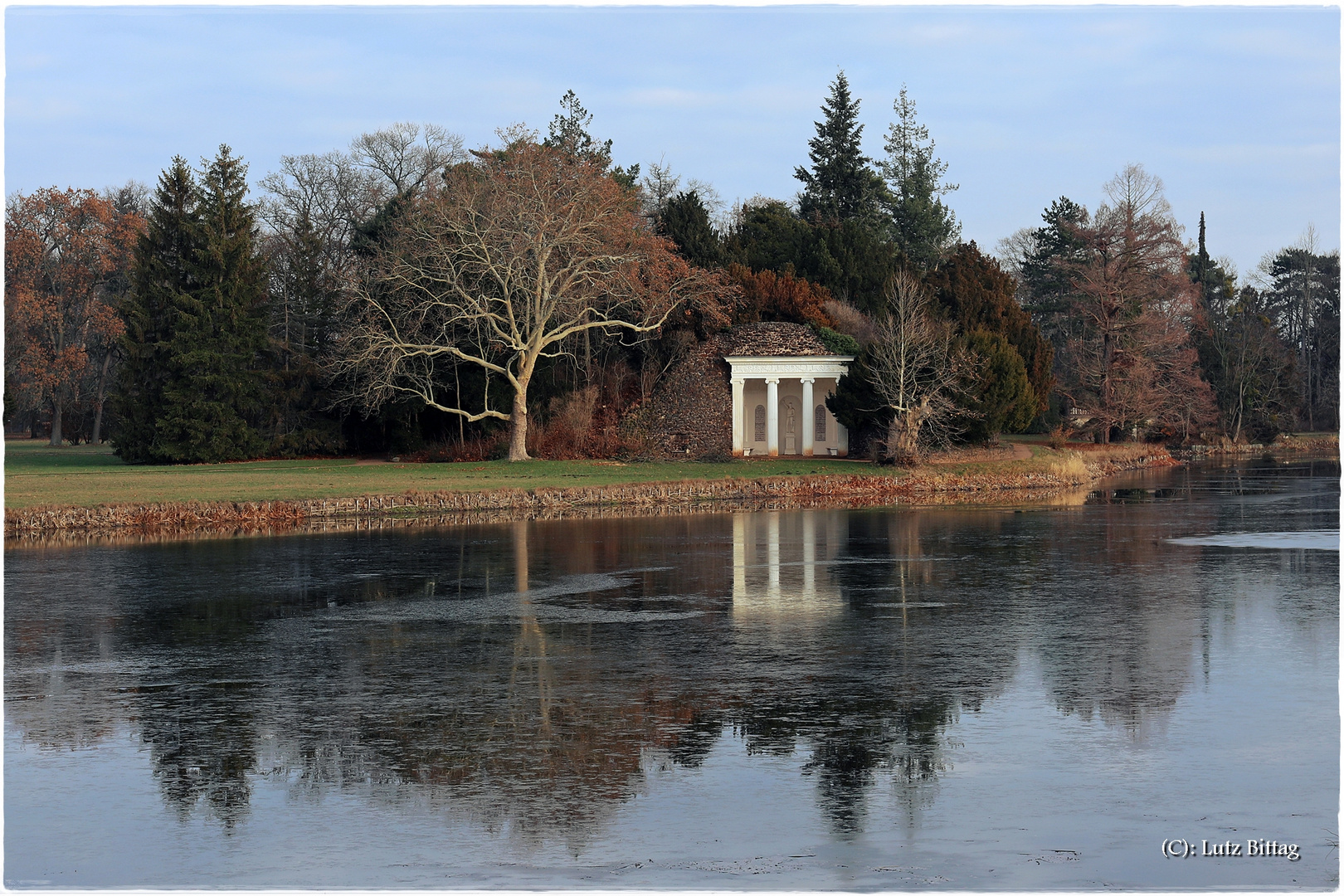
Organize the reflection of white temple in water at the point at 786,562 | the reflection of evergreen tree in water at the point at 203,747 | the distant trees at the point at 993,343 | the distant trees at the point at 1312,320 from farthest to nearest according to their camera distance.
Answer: the distant trees at the point at 1312,320 < the distant trees at the point at 993,343 < the reflection of white temple in water at the point at 786,562 < the reflection of evergreen tree in water at the point at 203,747

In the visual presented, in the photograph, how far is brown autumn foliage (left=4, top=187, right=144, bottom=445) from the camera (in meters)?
74.2

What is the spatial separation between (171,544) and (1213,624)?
19816 mm

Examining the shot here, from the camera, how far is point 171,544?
2642cm

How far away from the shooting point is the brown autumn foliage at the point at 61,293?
74250 millimetres

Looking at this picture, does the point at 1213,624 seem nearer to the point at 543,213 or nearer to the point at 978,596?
the point at 978,596

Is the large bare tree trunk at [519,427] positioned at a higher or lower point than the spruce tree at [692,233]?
lower

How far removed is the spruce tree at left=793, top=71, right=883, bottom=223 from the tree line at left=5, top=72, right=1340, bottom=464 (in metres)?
13.4

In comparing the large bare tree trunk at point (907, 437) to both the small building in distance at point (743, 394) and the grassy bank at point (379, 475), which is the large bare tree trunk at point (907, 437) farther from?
the small building in distance at point (743, 394)

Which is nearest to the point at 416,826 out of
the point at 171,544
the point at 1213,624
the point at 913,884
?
the point at 913,884

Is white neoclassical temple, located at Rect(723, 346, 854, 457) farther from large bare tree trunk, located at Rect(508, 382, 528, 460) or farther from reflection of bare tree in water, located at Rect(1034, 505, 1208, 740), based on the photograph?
reflection of bare tree in water, located at Rect(1034, 505, 1208, 740)

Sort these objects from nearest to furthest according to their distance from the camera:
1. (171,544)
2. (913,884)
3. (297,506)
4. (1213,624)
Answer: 1. (913,884)
2. (1213,624)
3. (171,544)
4. (297,506)

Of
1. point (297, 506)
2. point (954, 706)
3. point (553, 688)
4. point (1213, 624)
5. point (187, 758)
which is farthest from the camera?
point (297, 506)

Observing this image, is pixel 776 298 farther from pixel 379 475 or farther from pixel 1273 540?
pixel 1273 540

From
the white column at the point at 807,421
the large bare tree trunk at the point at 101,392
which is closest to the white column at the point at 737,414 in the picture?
the white column at the point at 807,421
